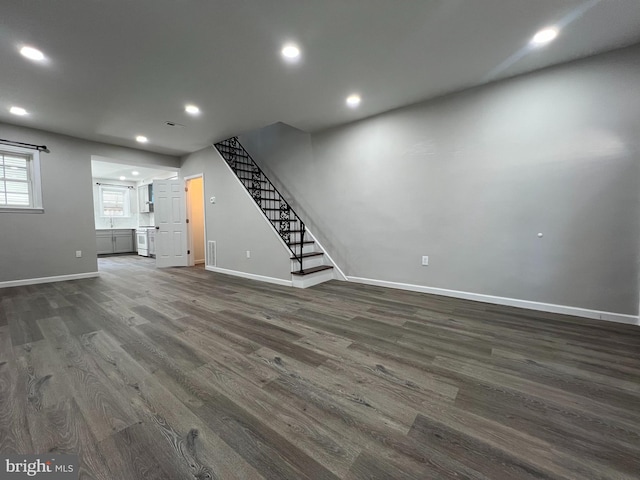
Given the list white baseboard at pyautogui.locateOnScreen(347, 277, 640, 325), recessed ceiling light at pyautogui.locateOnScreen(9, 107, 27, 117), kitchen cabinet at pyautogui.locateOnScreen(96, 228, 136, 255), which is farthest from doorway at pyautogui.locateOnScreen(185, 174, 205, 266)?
white baseboard at pyautogui.locateOnScreen(347, 277, 640, 325)

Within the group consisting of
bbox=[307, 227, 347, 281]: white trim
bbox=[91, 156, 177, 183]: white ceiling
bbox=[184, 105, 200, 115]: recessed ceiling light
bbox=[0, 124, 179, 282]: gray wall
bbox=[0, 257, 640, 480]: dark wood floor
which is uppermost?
bbox=[184, 105, 200, 115]: recessed ceiling light

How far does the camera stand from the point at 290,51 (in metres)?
2.44

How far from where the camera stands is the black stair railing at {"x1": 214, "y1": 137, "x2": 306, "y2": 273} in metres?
4.85

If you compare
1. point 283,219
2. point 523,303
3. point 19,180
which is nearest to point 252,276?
point 283,219

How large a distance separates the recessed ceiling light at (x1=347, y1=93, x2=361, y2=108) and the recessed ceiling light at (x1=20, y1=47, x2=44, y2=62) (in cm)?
315

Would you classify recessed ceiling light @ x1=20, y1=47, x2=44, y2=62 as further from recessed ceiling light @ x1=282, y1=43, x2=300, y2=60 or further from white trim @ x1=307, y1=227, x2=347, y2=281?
white trim @ x1=307, y1=227, x2=347, y2=281

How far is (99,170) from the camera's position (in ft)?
24.5

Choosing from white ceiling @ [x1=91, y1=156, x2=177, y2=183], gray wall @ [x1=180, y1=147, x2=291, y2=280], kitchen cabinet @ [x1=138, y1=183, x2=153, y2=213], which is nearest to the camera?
gray wall @ [x1=180, y1=147, x2=291, y2=280]

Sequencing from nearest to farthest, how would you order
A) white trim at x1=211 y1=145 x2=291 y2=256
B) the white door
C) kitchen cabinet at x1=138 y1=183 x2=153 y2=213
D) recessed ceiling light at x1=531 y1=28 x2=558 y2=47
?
1. recessed ceiling light at x1=531 y1=28 x2=558 y2=47
2. white trim at x1=211 y1=145 x2=291 y2=256
3. the white door
4. kitchen cabinet at x1=138 y1=183 x2=153 y2=213

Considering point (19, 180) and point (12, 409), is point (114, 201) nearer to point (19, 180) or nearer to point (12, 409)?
point (19, 180)

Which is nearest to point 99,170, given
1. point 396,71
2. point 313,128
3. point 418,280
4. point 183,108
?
point 183,108

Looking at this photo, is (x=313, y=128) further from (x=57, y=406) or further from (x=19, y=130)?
(x=19, y=130)

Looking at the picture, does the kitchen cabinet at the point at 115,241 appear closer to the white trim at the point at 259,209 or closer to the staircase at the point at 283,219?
the staircase at the point at 283,219

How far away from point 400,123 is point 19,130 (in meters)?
6.09
